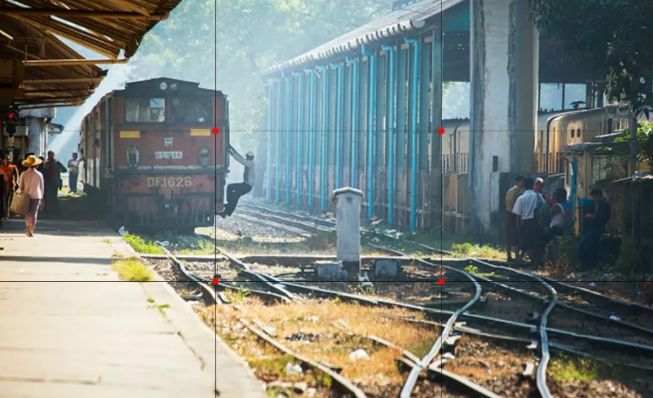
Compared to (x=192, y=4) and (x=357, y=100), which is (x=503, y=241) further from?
(x=192, y=4)

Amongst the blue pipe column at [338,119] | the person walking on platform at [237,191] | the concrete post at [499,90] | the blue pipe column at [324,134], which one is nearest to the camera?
the concrete post at [499,90]

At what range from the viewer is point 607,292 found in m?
14.4

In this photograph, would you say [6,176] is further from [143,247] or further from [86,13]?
[86,13]

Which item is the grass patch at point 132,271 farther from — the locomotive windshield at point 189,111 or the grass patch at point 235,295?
the locomotive windshield at point 189,111

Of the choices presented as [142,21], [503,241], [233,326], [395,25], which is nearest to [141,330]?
A: [233,326]

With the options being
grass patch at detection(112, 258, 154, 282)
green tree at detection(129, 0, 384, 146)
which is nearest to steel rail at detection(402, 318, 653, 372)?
grass patch at detection(112, 258, 154, 282)

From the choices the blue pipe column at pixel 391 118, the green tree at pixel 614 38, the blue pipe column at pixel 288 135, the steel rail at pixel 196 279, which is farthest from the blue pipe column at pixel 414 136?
the blue pipe column at pixel 288 135

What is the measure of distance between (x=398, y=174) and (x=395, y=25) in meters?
3.48

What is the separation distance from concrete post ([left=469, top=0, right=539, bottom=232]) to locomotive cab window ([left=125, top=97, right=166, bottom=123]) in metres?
5.85

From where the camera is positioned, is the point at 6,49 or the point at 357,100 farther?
the point at 357,100

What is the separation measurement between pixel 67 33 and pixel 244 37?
818 inches

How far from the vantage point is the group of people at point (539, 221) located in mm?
16469

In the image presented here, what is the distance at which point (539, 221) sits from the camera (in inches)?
704

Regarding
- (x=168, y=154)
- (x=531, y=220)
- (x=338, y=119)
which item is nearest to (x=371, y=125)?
(x=338, y=119)
